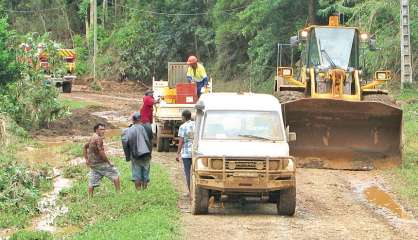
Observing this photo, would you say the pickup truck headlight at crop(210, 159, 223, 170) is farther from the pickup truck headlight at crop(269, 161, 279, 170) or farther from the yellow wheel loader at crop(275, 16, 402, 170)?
the yellow wheel loader at crop(275, 16, 402, 170)

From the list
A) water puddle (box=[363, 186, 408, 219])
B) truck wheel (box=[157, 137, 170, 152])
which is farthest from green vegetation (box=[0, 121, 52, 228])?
water puddle (box=[363, 186, 408, 219])

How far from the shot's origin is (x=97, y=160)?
1538cm

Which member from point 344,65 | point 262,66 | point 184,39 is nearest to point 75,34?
point 184,39

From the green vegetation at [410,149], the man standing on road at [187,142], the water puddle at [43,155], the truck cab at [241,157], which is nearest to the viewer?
the truck cab at [241,157]

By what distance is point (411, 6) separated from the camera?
32.8 m

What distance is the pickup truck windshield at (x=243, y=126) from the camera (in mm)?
14391

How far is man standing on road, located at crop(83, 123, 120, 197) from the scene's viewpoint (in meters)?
15.2

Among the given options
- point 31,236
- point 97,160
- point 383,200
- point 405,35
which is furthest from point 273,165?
point 405,35

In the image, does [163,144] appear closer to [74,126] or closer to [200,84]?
[200,84]

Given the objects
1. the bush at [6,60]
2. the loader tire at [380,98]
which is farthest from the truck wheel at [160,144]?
the bush at [6,60]

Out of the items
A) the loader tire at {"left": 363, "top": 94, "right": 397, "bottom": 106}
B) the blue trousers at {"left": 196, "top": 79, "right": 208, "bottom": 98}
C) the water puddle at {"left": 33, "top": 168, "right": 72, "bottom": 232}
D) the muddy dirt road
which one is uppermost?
the blue trousers at {"left": 196, "top": 79, "right": 208, "bottom": 98}

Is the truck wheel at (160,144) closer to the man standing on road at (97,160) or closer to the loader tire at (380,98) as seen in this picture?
the loader tire at (380,98)

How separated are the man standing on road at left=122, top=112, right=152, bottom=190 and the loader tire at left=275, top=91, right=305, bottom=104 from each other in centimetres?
523

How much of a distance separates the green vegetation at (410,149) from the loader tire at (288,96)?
301cm
